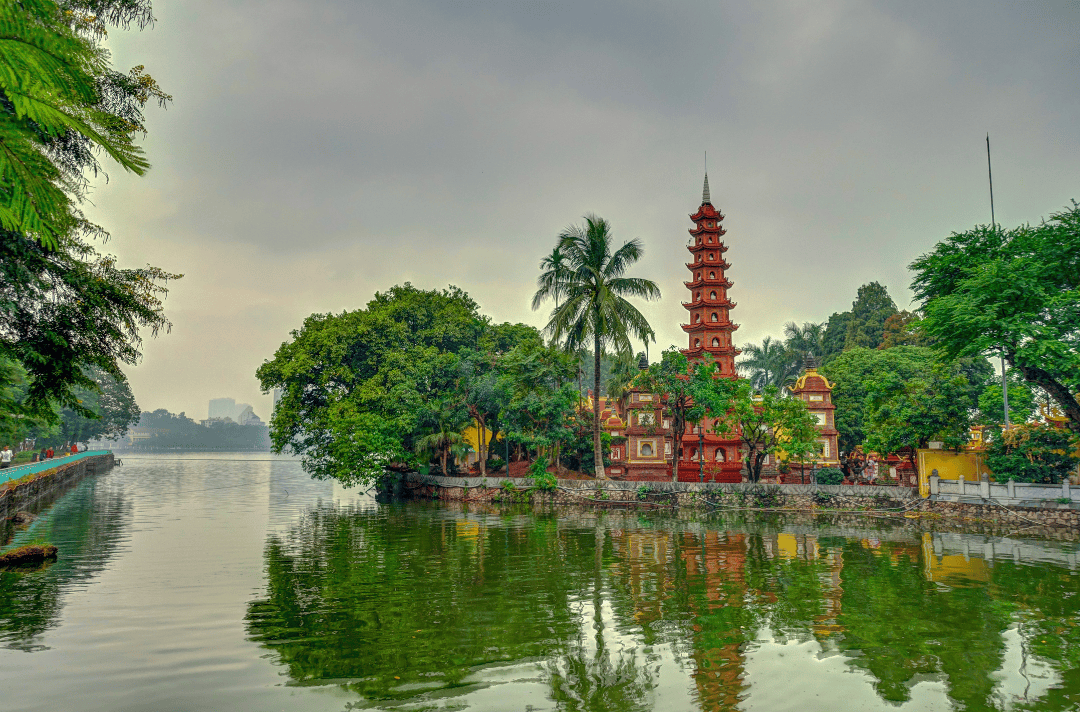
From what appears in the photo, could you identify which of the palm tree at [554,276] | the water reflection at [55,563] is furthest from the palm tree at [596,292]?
the water reflection at [55,563]

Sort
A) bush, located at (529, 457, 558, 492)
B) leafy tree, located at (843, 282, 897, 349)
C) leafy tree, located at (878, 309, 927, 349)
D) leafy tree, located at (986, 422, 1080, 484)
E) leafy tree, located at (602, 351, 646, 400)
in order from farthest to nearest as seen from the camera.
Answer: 1. leafy tree, located at (843, 282, 897, 349)
2. leafy tree, located at (878, 309, 927, 349)
3. leafy tree, located at (602, 351, 646, 400)
4. bush, located at (529, 457, 558, 492)
5. leafy tree, located at (986, 422, 1080, 484)

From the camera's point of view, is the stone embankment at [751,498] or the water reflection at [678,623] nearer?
the water reflection at [678,623]

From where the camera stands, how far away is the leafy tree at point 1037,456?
1028 inches

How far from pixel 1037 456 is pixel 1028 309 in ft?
20.6

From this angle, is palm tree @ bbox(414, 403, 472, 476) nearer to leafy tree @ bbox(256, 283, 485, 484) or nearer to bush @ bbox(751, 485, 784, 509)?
leafy tree @ bbox(256, 283, 485, 484)

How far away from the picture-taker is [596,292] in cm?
3394

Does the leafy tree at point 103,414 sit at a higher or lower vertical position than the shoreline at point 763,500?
higher

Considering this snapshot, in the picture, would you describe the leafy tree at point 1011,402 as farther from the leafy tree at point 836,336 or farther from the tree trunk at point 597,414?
the leafy tree at point 836,336

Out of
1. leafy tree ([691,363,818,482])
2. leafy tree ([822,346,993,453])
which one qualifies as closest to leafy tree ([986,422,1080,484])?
leafy tree ([822,346,993,453])

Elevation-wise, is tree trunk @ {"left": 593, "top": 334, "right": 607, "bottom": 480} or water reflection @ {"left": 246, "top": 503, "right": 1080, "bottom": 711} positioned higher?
tree trunk @ {"left": 593, "top": 334, "right": 607, "bottom": 480}

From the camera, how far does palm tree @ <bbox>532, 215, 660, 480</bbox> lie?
33.4 m

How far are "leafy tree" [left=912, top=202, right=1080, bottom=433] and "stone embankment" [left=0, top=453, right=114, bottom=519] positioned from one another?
36.0 metres

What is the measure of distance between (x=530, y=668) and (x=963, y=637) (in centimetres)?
687

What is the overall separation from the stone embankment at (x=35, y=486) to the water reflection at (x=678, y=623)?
1293 centimetres
